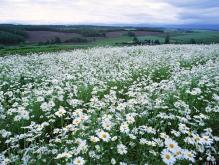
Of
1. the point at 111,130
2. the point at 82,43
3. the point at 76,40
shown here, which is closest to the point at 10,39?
the point at 76,40

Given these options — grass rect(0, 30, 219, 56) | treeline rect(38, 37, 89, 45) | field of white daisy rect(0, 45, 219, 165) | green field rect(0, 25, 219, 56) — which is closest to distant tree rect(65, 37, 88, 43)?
treeline rect(38, 37, 89, 45)

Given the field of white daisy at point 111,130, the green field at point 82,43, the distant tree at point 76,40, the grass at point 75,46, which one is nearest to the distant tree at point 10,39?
the green field at point 82,43

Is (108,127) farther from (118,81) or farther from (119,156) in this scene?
(118,81)

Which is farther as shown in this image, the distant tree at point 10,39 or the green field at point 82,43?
the distant tree at point 10,39

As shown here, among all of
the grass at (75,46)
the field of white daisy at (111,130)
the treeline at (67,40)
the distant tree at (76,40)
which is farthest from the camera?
the distant tree at (76,40)

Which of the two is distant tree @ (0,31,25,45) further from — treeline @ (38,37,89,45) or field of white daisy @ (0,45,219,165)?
field of white daisy @ (0,45,219,165)

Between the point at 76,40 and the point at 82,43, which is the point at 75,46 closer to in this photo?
the point at 82,43

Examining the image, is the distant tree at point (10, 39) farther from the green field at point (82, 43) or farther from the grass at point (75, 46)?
the grass at point (75, 46)

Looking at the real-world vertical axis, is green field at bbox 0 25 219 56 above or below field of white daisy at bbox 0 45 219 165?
below

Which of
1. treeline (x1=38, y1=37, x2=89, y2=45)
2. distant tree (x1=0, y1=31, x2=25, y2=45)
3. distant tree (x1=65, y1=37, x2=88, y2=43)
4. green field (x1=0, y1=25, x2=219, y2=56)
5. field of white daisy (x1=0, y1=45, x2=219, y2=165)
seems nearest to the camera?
field of white daisy (x1=0, y1=45, x2=219, y2=165)

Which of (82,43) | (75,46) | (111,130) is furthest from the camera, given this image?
(82,43)

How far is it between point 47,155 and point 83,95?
12.0ft

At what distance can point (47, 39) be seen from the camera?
38.1 m

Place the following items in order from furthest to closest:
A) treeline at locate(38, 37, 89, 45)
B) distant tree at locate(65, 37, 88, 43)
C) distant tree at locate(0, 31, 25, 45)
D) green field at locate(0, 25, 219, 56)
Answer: distant tree at locate(0, 31, 25, 45) < distant tree at locate(65, 37, 88, 43) < treeline at locate(38, 37, 89, 45) < green field at locate(0, 25, 219, 56)
